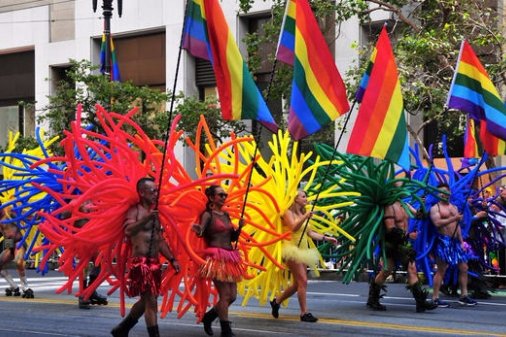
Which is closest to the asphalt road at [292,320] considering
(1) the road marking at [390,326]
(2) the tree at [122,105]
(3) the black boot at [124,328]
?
(1) the road marking at [390,326]

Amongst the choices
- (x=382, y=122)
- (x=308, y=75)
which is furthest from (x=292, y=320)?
(x=308, y=75)

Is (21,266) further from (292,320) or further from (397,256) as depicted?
(397,256)

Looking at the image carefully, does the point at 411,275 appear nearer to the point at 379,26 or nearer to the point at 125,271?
the point at 125,271

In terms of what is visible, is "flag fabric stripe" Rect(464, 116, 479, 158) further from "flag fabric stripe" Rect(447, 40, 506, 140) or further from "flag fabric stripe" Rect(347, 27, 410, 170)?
"flag fabric stripe" Rect(347, 27, 410, 170)

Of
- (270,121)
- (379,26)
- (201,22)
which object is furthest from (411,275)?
(379,26)

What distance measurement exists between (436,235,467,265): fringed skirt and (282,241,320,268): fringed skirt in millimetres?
3067

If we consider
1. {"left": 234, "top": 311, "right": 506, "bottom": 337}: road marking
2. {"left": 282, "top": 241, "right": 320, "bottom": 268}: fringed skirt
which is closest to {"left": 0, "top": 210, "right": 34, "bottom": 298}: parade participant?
{"left": 234, "top": 311, "right": 506, "bottom": 337}: road marking

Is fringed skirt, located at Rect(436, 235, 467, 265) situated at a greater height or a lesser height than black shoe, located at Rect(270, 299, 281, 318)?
greater

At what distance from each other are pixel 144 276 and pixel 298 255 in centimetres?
285

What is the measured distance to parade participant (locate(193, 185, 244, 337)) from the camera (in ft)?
31.6

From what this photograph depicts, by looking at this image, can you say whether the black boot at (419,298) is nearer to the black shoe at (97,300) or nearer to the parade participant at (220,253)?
the parade participant at (220,253)

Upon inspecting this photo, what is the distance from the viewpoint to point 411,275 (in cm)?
1264

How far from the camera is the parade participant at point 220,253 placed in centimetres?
962

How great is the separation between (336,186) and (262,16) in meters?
17.9
